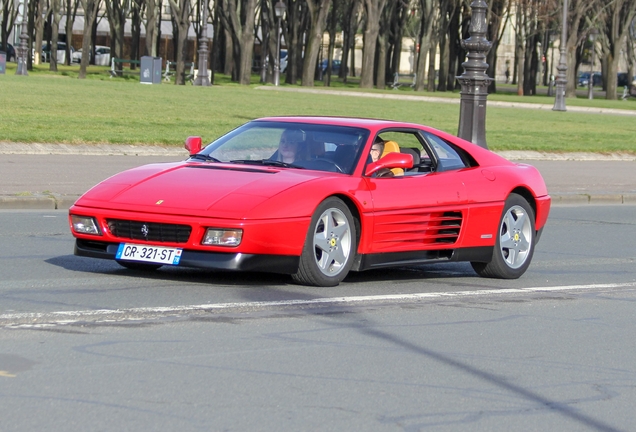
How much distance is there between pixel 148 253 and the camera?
8.75 m

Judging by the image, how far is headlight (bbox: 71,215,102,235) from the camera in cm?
895

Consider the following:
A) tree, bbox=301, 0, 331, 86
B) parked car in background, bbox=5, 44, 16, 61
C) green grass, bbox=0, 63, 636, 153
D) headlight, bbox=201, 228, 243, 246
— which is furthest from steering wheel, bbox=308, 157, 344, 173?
parked car in background, bbox=5, 44, 16, 61

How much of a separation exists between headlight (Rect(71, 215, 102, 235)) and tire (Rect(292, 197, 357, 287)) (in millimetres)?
1460

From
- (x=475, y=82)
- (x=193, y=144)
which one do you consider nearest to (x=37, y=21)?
(x=475, y=82)

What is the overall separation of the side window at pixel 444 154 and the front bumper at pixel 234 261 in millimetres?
1988

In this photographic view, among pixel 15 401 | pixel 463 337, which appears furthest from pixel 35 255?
pixel 15 401

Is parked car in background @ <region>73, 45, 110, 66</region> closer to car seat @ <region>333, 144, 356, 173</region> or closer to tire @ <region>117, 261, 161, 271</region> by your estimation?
tire @ <region>117, 261, 161, 271</region>

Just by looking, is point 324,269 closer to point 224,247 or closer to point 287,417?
point 224,247

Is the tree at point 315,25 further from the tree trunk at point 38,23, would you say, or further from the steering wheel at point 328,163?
the steering wheel at point 328,163

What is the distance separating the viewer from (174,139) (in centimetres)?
2420

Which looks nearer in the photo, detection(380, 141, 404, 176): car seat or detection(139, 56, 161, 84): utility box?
detection(380, 141, 404, 176): car seat

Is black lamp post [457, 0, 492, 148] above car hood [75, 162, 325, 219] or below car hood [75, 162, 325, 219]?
above

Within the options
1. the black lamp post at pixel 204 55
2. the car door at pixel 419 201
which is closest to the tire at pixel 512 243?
the car door at pixel 419 201

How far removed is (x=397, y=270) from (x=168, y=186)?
2587mm
